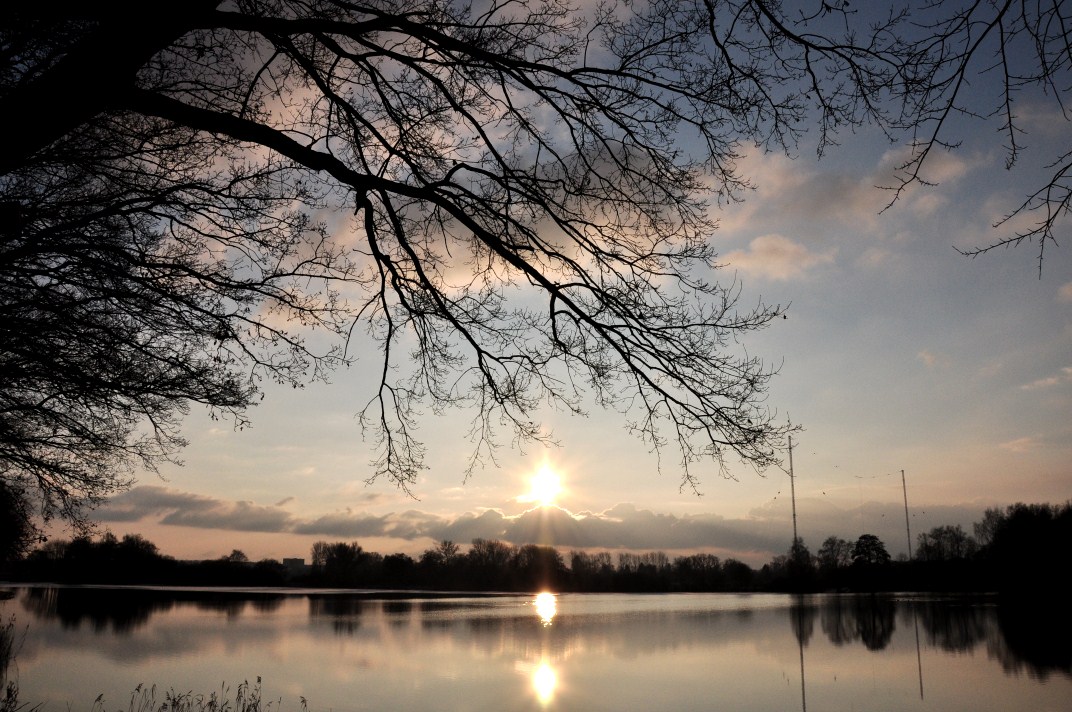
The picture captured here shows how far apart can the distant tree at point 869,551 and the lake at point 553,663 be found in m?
57.0

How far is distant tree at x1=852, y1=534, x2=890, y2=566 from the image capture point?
8875 centimetres

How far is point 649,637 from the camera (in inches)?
1140

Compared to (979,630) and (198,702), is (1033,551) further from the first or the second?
(198,702)

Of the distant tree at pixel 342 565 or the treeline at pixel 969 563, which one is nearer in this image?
the treeline at pixel 969 563

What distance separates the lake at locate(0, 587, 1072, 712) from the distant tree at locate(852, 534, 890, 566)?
57.0 metres

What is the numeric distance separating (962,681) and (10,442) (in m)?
21.3

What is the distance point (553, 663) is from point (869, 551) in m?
81.6

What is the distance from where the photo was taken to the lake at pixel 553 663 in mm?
16109

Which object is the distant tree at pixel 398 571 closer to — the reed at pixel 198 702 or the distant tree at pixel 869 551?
the distant tree at pixel 869 551

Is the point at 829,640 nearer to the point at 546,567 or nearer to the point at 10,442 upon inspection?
the point at 10,442

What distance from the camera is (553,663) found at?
21.8 m

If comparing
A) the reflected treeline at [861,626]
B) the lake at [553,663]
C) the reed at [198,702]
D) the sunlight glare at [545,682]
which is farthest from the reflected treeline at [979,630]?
the reed at [198,702]

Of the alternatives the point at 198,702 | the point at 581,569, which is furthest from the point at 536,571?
the point at 198,702

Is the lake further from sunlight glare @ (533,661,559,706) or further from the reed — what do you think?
the reed
